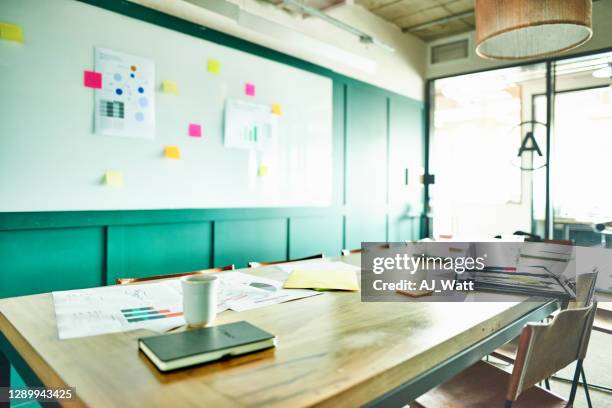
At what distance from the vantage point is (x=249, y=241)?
11.5 feet

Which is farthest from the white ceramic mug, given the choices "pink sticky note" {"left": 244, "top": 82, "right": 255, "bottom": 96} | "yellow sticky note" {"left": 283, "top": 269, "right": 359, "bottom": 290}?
"pink sticky note" {"left": 244, "top": 82, "right": 255, "bottom": 96}

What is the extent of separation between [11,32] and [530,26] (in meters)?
2.55

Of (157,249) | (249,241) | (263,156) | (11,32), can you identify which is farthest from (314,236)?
(11,32)

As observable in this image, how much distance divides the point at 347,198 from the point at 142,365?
3675 mm

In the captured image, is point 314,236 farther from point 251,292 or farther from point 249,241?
point 251,292

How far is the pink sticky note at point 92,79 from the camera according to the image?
257 centimetres

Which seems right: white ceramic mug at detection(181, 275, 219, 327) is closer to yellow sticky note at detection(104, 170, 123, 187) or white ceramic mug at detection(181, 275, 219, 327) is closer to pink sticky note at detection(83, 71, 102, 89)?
yellow sticky note at detection(104, 170, 123, 187)

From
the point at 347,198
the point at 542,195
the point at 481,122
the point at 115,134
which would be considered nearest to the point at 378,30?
the point at 347,198

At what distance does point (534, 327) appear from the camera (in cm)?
110

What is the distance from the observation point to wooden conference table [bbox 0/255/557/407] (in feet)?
2.41

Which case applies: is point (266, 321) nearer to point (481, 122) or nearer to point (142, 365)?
point (142, 365)

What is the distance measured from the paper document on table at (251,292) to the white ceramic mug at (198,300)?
20 cm

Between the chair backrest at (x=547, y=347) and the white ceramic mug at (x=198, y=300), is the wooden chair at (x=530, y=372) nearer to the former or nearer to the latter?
the chair backrest at (x=547, y=347)

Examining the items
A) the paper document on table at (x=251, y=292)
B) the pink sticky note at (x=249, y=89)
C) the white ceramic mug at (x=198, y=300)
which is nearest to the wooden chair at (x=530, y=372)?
the paper document on table at (x=251, y=292)
